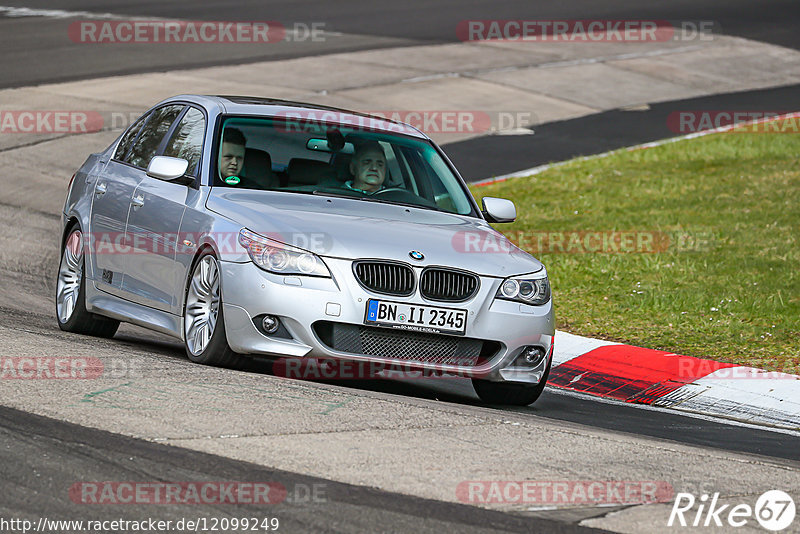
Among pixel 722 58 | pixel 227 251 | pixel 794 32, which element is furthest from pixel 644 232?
pixel 794 32

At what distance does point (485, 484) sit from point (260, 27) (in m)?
26.2

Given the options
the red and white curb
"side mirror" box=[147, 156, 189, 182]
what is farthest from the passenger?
the red and white curb

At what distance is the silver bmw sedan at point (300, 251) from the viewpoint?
7430 mm

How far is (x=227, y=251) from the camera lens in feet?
24.8

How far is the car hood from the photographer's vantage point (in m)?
7.51

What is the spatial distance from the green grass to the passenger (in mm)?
3527

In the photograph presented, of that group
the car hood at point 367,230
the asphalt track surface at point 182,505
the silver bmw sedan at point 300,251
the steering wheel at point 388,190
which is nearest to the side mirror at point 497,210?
the silver bmw sedan at point 300,251

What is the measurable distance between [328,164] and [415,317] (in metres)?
1.57

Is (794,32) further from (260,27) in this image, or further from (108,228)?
(108,228)

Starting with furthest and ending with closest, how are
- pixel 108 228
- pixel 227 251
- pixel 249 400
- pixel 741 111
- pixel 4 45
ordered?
1. pixel 4 45
2. pixel 741 111
3. pixel 108 228
4. pixel 227 251
5. pixel 249 400

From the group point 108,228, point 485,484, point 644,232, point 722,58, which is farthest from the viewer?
point 722,58

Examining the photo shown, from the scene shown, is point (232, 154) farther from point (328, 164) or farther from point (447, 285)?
point (447, 285)

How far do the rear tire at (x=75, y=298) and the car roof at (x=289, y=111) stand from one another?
4.01 feet

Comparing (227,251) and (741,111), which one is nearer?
(227,251)
